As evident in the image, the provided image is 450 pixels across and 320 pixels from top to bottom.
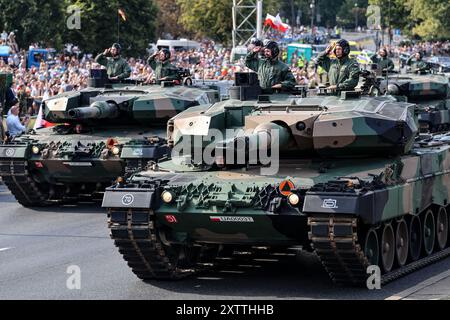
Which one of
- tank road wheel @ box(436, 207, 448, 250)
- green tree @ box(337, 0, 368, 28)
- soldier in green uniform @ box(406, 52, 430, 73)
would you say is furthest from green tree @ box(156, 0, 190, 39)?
tank road wheel @ box(436, 207, 448, 250)

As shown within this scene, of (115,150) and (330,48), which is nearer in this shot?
(330,48)

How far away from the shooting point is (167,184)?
56.3 feet

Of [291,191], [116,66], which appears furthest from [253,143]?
[116,66]

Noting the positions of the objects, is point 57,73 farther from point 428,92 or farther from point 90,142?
point 90,142

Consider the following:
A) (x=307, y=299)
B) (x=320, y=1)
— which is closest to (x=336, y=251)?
(x=307, y=299)

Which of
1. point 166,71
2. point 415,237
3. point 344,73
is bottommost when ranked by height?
point 415,237

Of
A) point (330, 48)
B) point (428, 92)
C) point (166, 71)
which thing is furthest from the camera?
point (428, 92)

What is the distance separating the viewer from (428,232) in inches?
761

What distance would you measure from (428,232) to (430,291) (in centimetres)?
322

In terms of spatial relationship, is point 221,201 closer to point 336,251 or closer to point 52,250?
point 336,251

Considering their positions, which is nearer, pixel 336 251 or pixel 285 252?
pixel 336 251

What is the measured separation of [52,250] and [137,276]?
311 centimetres

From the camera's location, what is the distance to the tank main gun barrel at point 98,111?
2405 cm
